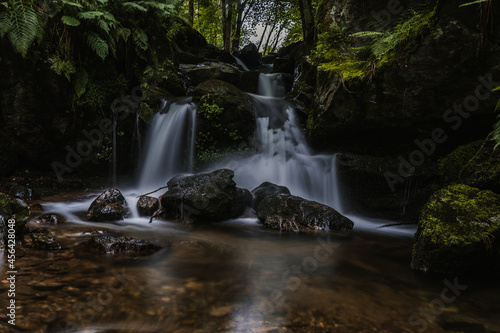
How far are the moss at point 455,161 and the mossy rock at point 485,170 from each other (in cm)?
125

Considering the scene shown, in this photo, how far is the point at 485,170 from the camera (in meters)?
3.85

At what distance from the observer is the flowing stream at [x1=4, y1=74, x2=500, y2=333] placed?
6.79ft

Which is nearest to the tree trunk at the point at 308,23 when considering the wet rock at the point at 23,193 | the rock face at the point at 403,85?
the rock face at the point at 403,85

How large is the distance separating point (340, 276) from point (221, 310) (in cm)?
145

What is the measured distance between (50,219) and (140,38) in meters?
5.15

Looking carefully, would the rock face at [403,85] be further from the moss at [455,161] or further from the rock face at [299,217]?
the rock face at [299,217]

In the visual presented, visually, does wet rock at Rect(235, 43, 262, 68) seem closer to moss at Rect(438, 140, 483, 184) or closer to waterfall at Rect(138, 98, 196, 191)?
waterfall at Rect(138, 98, 196, 191)

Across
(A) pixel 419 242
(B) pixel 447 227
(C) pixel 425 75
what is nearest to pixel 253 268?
(A) pixel 419 242

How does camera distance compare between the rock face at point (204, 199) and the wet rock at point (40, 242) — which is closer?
the wet rock at point (40, 242)

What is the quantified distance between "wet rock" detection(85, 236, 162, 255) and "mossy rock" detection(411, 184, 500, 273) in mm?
3250

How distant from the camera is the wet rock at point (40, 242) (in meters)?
3.20

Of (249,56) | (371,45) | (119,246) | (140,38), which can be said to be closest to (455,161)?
(371,45)

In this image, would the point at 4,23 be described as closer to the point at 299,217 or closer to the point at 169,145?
the point at 169,145

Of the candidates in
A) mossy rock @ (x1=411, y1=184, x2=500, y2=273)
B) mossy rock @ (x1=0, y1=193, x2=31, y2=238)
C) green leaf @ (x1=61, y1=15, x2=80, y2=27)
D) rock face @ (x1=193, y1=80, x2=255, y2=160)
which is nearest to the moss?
mossy rock @ (x1=411, y1=184, x2=500, y2=273)
